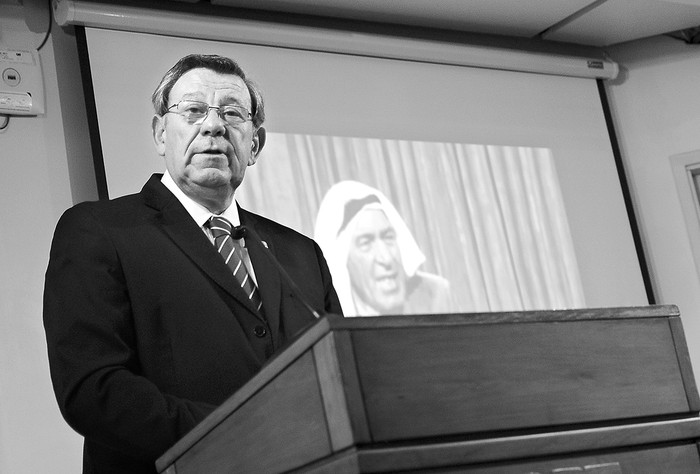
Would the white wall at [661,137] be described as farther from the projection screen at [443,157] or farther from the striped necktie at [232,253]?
the striped necktie at [232,253]

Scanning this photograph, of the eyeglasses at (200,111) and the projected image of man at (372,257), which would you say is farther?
the projected image of man at (372,257)

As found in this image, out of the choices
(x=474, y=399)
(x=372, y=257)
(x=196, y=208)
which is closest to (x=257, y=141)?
(x=196, y=208)

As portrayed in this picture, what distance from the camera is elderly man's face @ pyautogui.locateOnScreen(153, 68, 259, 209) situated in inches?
81.1

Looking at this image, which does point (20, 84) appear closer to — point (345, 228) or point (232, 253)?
point (345, 228)

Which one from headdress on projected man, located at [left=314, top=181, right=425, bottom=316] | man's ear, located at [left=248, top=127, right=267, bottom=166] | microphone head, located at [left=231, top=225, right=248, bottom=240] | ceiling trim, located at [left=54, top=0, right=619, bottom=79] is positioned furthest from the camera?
headdress on projected man, located at [left=314, top=181, right=425, bottom=316]

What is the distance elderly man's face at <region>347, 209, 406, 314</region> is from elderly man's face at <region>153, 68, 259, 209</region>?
1838 mm

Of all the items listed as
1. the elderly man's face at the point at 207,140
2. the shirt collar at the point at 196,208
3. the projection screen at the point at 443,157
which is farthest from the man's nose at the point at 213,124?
the projection screen at the point at 443,157

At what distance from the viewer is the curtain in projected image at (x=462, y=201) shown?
3.98m

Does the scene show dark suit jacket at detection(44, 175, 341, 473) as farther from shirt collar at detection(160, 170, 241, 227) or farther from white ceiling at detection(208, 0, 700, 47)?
white ceiling at detection(208, 0, 700, 47)

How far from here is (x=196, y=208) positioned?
2.04 m

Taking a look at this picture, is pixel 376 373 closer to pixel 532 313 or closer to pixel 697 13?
pixel 532 313

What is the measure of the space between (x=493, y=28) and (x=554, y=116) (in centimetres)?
51

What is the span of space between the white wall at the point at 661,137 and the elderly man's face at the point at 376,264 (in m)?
1.54

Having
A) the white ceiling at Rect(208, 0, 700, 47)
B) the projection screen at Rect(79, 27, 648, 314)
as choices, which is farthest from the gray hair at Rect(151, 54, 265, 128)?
the white ceiling at Rect(208, 0, 700, 47)
